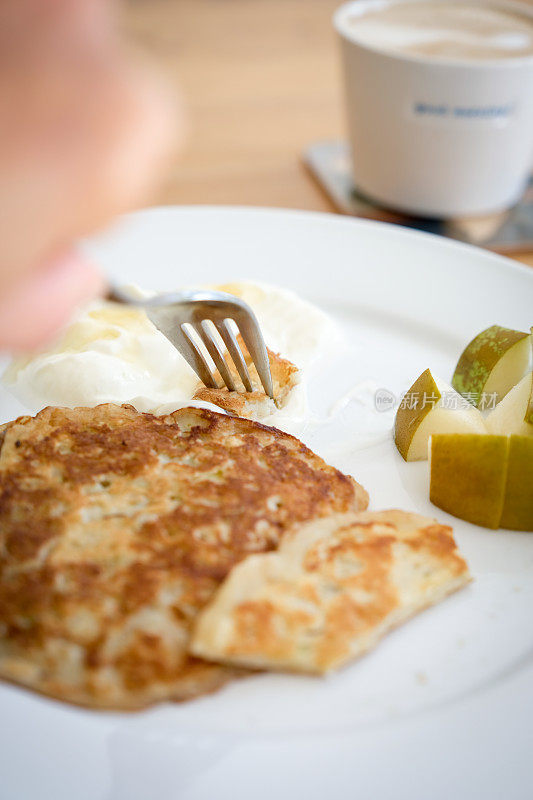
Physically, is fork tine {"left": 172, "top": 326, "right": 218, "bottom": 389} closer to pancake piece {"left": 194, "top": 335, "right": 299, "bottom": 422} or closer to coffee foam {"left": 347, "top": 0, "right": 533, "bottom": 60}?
pancake piece {"left": 194, "top": 335, "right": 299, "bottom": 422}

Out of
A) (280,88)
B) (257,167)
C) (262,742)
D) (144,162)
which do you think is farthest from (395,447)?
(280,88)

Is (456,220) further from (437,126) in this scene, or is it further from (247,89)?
(247,89)

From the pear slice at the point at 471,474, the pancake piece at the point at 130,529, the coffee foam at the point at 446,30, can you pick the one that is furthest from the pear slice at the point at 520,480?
the coffee foam at the point at 446,30

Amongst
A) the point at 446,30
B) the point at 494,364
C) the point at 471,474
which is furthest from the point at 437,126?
the point at 471,474

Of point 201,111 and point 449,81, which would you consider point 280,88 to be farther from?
point 449,81

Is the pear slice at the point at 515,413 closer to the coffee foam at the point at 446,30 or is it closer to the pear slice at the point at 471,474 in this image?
the pear slice at the point at 471,474
